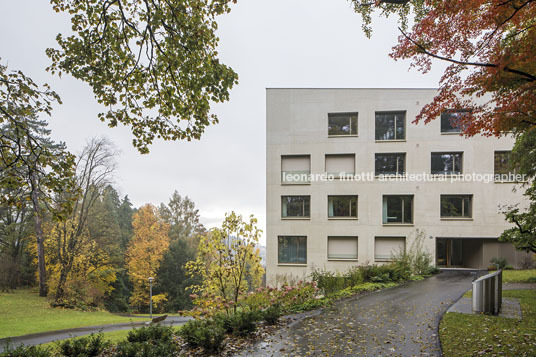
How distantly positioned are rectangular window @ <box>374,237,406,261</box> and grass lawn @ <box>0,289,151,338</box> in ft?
59.3

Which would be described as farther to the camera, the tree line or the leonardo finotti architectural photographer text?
the tree line

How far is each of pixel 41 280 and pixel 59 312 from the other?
608cm

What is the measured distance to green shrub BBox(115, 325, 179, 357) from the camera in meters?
4.77

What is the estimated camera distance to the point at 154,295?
3300 cm

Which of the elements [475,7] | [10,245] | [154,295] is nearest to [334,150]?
[475,7]

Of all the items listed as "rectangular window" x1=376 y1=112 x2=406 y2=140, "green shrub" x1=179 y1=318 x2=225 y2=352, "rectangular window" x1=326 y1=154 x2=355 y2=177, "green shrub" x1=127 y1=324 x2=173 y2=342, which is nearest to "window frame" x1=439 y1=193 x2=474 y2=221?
"rectangular window" x1=376 y1=112 x2=406 y2=140

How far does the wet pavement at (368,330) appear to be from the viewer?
18.3 feet

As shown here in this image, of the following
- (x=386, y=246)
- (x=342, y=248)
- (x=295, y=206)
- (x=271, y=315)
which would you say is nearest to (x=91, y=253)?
(x=295, y=206)

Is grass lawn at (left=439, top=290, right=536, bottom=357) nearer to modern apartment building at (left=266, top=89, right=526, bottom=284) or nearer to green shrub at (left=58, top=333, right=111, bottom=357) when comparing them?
green shrub at (left=58, top=333, right=111, bottom=357)

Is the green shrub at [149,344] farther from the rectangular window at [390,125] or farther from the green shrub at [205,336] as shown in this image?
the rectangular window at [390,125]

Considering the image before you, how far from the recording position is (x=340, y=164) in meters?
23.2

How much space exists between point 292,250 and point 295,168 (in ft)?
20.5

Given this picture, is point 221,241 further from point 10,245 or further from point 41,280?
point 10,245

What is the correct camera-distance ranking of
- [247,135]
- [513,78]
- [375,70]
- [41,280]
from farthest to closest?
A: [247,135]
[375,70]
[41,280]
[513,78]
